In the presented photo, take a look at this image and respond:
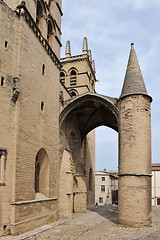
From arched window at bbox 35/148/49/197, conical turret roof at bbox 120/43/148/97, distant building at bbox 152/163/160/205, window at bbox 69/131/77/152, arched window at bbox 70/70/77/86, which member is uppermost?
arched window at bbox 70/70/77/86

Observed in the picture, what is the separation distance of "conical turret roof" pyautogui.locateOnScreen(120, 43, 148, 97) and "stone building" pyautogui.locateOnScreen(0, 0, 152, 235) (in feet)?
0.19

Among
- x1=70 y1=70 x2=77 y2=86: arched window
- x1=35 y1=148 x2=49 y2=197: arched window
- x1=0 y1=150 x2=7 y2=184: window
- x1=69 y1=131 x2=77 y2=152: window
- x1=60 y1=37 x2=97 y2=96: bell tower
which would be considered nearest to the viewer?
x1=0 y1=150 x2=7 y2=184: window

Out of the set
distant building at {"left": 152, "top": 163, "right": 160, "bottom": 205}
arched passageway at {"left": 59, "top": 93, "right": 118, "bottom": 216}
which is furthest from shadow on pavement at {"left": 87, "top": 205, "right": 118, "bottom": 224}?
distant building at {"left": 152, "top": 163, "right": 160, "bottom": 205}

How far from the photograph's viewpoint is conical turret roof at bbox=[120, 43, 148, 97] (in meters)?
14.9

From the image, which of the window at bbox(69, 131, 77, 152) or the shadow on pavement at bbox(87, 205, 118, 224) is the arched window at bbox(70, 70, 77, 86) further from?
the shadow on pavement at bbox(87, 205, 118, 224)

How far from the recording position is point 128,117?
14602 millimetres

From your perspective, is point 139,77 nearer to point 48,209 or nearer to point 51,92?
point 51,92

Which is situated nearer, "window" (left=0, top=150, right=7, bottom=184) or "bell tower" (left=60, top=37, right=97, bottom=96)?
"window" (left=0, top=150, right=7, bottom=184)

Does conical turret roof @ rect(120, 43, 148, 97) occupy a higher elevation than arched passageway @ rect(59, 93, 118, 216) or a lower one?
higher

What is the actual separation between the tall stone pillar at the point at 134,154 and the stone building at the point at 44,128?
5cm

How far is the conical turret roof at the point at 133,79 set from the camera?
14.9 m

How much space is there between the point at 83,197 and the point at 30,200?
28.0ft

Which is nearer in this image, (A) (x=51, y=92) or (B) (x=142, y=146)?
(B) (x=142, y=146)

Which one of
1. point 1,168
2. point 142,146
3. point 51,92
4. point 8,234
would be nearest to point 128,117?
point 142,146
